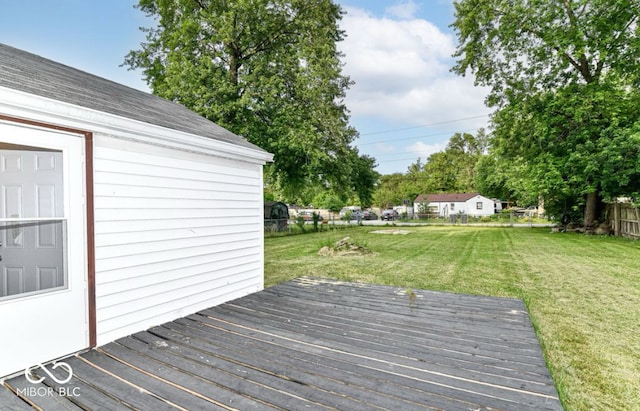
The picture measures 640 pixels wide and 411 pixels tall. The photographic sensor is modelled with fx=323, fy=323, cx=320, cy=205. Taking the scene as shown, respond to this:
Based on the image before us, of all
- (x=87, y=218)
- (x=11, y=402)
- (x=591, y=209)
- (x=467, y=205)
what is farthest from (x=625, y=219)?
(x=467, y=205)

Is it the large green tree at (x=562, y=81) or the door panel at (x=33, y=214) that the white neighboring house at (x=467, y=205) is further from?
the door panel at (x=33, y=214)

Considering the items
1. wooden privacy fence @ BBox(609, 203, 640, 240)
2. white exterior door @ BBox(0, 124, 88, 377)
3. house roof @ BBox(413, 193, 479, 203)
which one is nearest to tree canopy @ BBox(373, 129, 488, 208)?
house roof @ BBox(413, 193, 479, 203)

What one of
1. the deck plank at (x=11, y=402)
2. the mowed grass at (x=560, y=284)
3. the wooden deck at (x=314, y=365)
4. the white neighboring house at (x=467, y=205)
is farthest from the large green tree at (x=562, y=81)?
the white neighboring house at (x=467, y=205)

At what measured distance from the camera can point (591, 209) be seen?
13992mm

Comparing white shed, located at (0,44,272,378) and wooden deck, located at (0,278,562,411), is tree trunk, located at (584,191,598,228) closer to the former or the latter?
wooden deck, located at (0,278,562,411)

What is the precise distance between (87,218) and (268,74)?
37.4 ft

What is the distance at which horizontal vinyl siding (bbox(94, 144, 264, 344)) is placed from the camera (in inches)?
113

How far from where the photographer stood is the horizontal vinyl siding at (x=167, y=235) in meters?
2.88

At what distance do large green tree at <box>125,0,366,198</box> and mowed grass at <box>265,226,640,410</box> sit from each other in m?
4.71

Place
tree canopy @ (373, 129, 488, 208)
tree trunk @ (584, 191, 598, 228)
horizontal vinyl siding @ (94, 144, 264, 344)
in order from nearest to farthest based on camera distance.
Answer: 1. horizontal vinyl siding @ (94, 144, 264, 344)
2. tree trunk @ (584, 191, 598, 228)
3. tree canopy @ (373, 129, 488, 208)

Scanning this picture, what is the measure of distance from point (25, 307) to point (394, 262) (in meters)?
6.65

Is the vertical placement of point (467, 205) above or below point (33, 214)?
below

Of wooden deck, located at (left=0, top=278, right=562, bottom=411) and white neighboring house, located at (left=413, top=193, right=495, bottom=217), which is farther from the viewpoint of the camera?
white neighboring house, located at (left=413, top=193, right=495, bottom=217)

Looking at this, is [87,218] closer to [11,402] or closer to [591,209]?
[11,402]
